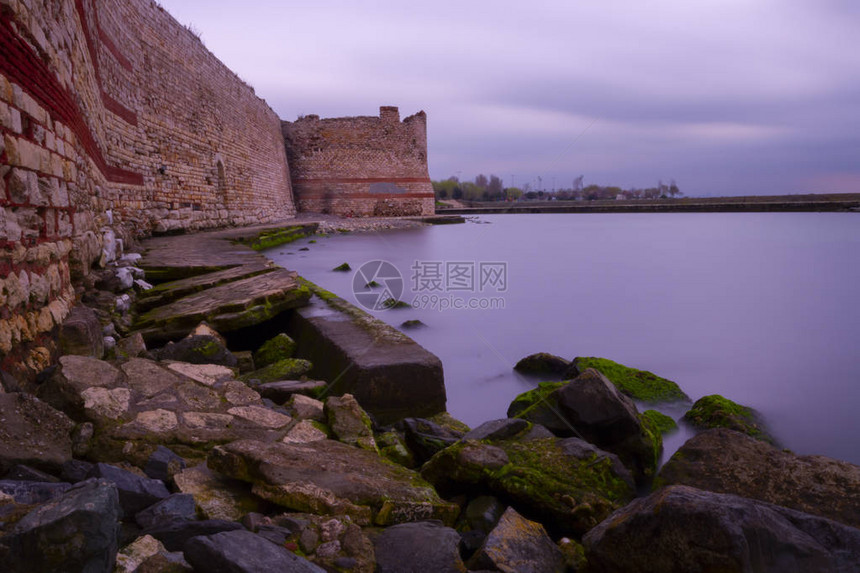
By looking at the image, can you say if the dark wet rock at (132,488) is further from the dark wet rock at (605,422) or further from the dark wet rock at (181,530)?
the dark wet rock at (605,422)

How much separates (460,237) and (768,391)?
18.5 meters

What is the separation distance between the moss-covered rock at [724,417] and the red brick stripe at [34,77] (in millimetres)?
4789

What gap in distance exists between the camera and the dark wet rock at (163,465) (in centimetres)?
194

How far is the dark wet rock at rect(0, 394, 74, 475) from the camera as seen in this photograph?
171 cm

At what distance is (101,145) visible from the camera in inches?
280

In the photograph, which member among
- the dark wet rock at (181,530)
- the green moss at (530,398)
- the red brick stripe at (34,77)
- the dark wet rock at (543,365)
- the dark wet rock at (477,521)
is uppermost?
the red brick stripe at (34,77)

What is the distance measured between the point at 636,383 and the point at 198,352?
150 inches

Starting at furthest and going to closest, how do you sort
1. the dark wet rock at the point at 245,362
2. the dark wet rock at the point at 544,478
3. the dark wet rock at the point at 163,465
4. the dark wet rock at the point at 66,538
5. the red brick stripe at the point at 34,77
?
the dark wet rock at the point at 245,362
the red brick stripe at the point at 34,77
the dark wet rock at the point at 544,478
the dark wet rock at the point at 163,465
the dark wet rock at the point at 66,538

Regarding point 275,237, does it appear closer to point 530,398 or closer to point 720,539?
point 530,398

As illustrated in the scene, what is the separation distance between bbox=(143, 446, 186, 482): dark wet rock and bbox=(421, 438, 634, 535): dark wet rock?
112 cm

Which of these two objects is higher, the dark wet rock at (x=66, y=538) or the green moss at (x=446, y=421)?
the dark wet rock at (x=66, y=538)

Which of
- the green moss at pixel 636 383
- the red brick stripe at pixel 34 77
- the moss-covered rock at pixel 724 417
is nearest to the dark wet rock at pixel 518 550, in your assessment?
the moss-covered rock at pixel 724 417

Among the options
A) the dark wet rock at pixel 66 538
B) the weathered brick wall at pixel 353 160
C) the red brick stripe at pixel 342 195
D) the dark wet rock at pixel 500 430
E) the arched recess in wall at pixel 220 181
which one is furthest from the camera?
the red brick stripe at pixel 342 195

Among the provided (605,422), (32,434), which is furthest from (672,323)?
(32,434)
